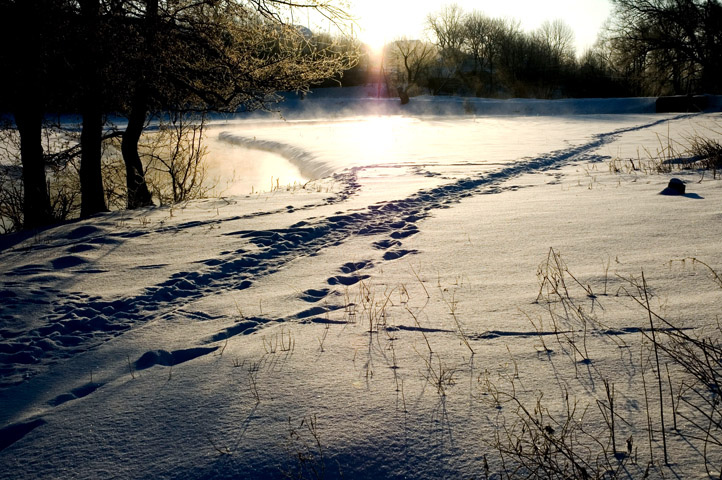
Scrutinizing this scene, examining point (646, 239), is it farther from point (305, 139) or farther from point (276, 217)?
point (305, 139)

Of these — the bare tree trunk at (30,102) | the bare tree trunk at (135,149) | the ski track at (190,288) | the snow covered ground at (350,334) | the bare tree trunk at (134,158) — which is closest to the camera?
the snow covered ground at (350,334)

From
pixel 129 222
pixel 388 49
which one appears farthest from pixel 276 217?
pixel 388 49

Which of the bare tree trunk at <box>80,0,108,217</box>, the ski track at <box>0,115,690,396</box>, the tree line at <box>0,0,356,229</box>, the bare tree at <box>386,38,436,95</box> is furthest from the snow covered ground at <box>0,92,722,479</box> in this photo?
the bare tree at <box>386,38,436,95</box>

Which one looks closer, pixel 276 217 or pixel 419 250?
pixel 419 250

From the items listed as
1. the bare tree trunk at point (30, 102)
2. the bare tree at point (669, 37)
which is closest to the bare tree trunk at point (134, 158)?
the bare tree trunk at point (30, 102)

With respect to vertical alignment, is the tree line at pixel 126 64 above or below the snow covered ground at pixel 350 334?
above

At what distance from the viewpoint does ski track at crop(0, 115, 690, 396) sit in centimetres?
311

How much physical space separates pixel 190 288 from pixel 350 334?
1.64 metres

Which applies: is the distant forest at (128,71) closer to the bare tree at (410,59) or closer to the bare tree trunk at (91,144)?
the bare tree trunk at (91,144)

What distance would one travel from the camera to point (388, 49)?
50.0 m

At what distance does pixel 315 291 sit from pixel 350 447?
1.97m

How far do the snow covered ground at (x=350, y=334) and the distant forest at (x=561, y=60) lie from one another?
2733 cm

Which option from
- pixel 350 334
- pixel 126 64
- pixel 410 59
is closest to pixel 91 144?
pixel 126 64

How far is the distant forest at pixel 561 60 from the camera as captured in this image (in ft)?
94.7
